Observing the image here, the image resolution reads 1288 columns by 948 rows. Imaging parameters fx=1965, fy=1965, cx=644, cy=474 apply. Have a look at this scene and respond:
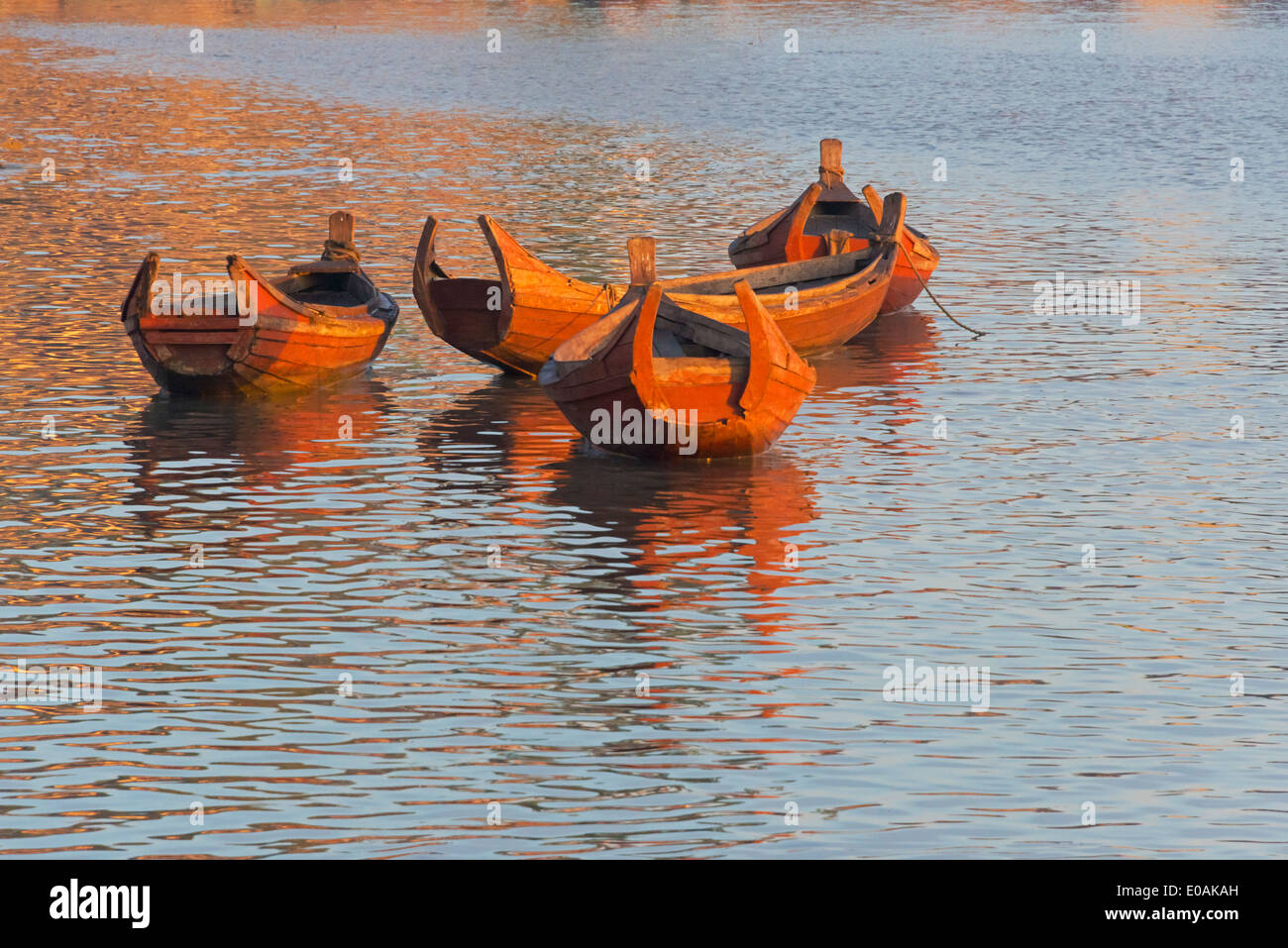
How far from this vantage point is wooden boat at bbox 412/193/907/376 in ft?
83.1

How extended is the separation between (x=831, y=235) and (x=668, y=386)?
10857mm

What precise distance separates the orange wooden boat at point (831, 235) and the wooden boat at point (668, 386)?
10.0 m

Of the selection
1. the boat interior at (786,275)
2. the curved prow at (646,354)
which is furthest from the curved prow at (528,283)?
the curved prow at (646,354)

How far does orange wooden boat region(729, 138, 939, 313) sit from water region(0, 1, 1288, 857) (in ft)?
2.65

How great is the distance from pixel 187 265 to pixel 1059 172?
2498 cm

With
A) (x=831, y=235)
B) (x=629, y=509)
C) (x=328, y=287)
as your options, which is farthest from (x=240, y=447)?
(x=831, y=235)

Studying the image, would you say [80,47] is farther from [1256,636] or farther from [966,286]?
[1256,636]

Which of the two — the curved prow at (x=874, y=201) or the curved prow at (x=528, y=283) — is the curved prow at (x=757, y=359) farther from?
the curved prow at (x=874, y=201)

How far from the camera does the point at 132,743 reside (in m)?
13.3

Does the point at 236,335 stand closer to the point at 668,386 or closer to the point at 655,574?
the point at 668,386

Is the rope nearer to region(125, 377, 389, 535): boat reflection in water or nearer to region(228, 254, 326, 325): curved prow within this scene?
region(125, 377, 389, 535): boat reflection in water

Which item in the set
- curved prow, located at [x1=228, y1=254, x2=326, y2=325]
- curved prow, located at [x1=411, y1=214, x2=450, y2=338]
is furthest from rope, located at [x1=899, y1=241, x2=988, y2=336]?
curved prow, located at [x1=228, y1=254, x2=326, y2=325]

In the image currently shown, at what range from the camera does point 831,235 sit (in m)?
31.3

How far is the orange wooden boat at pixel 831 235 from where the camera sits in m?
32.1
